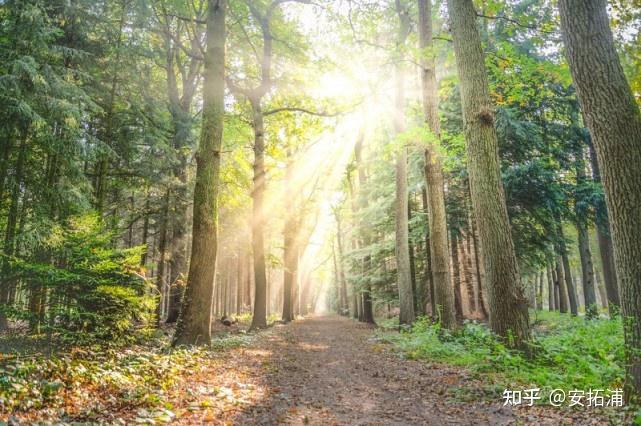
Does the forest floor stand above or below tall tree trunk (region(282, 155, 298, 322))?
below

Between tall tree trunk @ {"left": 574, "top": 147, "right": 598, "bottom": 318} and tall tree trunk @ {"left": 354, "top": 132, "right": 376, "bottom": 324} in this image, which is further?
tall tree trunk @ {"left": 354, "top": 132, "right": 376, "bottom": 324}

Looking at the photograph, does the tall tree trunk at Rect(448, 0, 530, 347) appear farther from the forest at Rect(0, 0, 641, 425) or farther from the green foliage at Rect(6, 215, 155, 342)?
the green foliage at Rect(6, 215, 155, 342)

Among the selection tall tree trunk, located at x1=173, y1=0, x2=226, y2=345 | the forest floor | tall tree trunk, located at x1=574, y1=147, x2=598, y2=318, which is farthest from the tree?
tall tree trunk, located at x1=574, y1=147, x2=598, y2=318

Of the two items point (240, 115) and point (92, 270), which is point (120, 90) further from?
point (92, 270)

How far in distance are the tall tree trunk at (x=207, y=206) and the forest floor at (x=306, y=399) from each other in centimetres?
91

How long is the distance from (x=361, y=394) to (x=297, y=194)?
17574 mm

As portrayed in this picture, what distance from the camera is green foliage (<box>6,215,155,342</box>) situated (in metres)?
6.85

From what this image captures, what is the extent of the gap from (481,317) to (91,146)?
18.1 m

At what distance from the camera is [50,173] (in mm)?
10883

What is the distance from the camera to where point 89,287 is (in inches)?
289

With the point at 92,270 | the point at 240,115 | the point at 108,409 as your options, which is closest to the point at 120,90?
the point at 240,115

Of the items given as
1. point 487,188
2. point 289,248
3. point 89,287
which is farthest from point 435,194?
point 289,248

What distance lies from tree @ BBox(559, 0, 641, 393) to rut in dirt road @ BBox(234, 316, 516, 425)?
6.30 feet

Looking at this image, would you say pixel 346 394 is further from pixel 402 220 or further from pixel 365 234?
pixel 365 234
